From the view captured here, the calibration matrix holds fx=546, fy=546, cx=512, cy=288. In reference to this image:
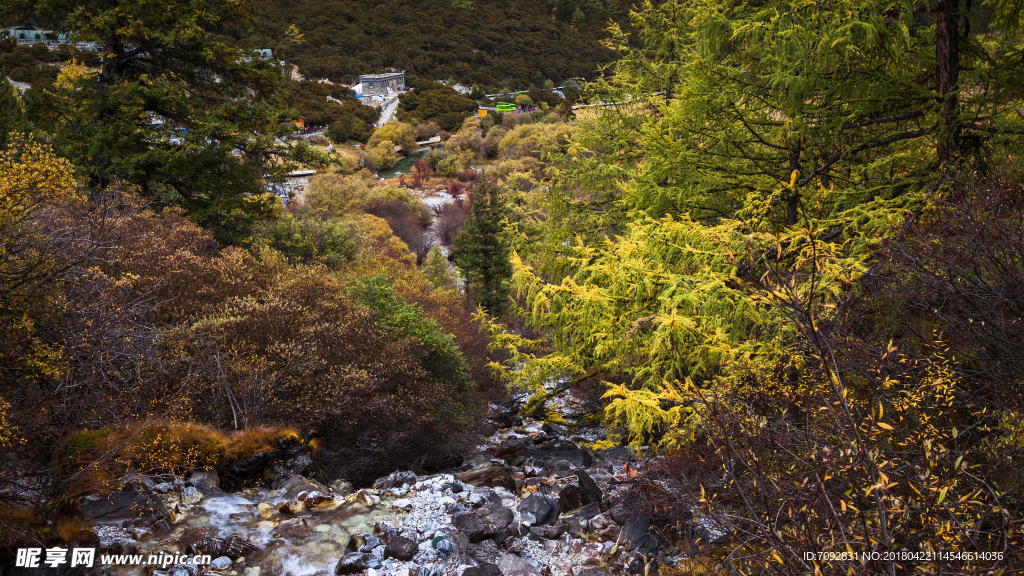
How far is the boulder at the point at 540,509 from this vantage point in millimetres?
6879

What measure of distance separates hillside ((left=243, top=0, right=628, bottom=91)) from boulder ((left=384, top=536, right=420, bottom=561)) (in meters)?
103

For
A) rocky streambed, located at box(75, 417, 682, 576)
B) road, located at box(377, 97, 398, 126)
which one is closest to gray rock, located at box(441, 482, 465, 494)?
rocky streambed, located at box(75, 417, 682, 576)

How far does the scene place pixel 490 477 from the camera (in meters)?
8.43

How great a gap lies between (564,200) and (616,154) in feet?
6.26

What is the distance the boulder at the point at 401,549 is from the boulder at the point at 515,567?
932 mm

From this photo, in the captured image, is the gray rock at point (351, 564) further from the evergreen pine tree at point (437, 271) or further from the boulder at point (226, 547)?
the evergreen pine tree at point (437, 271)

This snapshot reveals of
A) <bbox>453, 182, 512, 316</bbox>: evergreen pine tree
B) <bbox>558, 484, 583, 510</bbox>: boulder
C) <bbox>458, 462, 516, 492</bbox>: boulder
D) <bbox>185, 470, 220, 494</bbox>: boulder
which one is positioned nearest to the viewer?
<bbox>185, 470, 220, 494</bbox>: boulder

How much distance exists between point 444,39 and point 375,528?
448 feet

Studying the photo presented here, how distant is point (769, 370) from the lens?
14.1ft

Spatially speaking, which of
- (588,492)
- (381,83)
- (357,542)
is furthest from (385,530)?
(381,83)

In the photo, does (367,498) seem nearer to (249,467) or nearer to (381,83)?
(249,467)

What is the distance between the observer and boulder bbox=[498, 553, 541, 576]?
5667mm

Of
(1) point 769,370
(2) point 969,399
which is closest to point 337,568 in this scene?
(1) point 769,370

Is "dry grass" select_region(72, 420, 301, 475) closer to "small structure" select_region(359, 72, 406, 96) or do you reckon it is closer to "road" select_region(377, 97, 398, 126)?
A: "road" select_region(377, 97, 398, 126)
